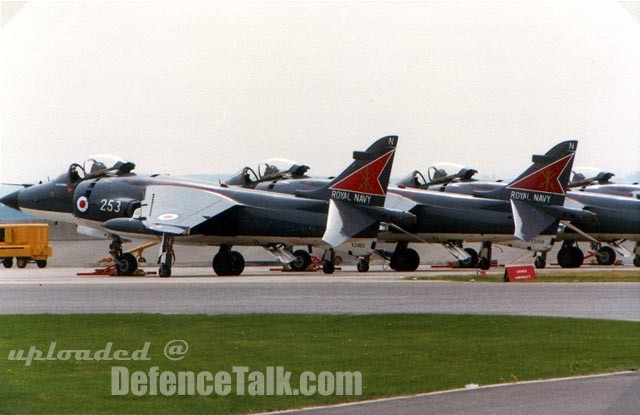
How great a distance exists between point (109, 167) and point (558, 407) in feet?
103

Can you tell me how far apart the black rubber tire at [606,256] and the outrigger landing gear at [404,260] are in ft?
31.3

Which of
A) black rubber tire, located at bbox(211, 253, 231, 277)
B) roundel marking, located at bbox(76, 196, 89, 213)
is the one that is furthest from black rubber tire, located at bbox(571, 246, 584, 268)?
roundel marking, located at bbox(76, 196, 89, 213)

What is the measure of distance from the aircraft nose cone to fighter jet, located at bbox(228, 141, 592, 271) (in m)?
9.69

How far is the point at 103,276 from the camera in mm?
39875

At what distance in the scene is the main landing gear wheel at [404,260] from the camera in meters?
46.3

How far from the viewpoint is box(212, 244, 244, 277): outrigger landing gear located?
40.0 metres

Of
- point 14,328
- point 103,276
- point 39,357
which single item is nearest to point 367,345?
point 39,357

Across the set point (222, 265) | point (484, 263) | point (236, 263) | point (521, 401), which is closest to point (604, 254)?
point (484, 263)

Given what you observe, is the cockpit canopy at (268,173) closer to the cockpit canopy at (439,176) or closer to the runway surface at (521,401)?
the cockpit canopy at (439,176)

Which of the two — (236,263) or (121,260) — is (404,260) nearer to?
(236,263)

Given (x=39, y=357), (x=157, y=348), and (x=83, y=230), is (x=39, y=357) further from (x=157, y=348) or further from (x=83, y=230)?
(x=83, y=230)

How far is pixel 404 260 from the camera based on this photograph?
46438mm

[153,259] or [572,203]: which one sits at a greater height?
[572,203]

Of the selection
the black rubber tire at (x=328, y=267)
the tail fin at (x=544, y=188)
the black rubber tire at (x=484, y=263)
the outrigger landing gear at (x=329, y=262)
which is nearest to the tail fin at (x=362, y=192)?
the outrigger landing gear at (x=329, y=262)
